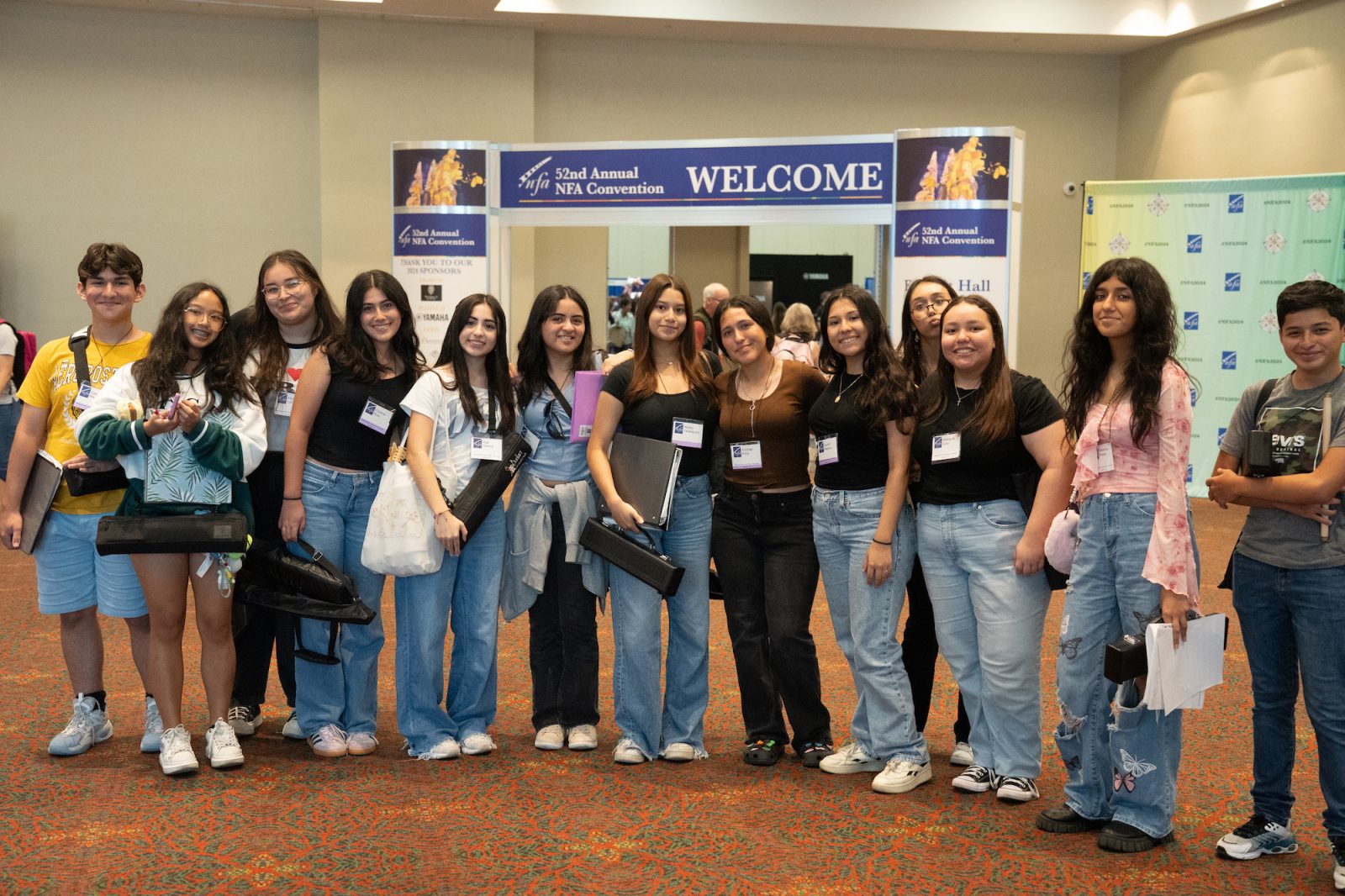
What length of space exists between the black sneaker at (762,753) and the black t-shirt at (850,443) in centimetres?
Answer: 82

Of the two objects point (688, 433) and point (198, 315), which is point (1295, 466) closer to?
point (688, 433)

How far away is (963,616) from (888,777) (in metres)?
0.51

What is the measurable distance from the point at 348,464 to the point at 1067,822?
225cm

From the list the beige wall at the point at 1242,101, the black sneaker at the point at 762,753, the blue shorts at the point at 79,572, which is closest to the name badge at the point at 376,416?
the blue shorts at the point at 79,572

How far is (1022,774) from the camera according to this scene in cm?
318

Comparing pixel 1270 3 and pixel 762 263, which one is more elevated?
pixel 1270 3

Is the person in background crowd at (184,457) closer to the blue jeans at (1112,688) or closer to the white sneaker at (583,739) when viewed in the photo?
the white sneaker at (583,739)

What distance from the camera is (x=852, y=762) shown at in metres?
3.41

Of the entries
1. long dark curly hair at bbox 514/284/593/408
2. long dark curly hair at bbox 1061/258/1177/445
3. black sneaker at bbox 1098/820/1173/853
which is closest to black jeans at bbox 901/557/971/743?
black sneaker at bbox 1098/820/1173/853

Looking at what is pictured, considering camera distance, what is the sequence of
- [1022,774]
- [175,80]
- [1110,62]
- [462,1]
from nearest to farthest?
[1022,774]
[462,1]
[175,80]
[1110,62]

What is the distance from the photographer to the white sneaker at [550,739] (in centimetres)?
360

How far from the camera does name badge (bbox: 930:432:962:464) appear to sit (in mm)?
3092

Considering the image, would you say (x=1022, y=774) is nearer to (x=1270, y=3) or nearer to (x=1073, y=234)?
(x=1270, y=3)

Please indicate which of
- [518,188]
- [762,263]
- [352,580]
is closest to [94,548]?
[352,580]
